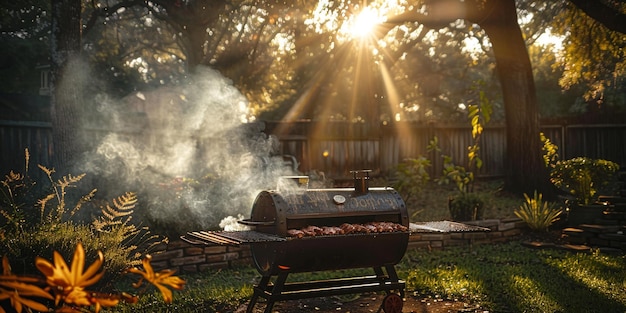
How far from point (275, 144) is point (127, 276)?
307 inches

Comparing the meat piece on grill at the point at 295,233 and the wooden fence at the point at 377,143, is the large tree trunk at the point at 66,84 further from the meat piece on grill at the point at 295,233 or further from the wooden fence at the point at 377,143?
the meat piece on grill at the point at 295,233

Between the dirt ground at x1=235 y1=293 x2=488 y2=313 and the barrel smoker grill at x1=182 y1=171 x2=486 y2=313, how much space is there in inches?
15.2

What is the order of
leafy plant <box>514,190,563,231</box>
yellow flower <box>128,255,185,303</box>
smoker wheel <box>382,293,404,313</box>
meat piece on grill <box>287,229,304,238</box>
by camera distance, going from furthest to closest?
leafy plant <box>514,190,563,231</box> < smoker wheel <box>382,293,404,313</box> < meat piece on grill <box>287,229,304,238</box> < yellow flower <box>128,255,185,303</box>

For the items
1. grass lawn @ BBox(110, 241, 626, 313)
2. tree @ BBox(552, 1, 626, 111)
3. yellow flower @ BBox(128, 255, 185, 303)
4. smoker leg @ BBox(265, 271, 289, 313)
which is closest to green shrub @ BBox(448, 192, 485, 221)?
grass lawn @ BBox(110, 241, 626, 313)

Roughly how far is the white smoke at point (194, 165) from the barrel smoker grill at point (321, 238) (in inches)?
134

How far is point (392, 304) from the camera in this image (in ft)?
22.5

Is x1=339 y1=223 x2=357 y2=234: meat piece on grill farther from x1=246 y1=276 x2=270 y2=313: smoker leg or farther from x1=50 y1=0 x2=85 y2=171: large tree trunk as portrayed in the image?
x1=50 y1=0 x2=85 y2=171: large tree trunk

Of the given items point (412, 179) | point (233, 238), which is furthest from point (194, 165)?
point (233, 238)

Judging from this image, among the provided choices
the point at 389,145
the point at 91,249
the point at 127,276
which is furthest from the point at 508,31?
the point at 91,249

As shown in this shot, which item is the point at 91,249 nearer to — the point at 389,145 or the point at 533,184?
the point at 533,184

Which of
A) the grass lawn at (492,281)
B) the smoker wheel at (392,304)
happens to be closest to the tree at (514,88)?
the grass lawn at (492,281)

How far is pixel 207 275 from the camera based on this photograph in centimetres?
920

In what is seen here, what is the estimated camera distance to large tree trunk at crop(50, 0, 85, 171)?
37.1ft

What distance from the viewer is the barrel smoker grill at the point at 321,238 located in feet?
20.6
